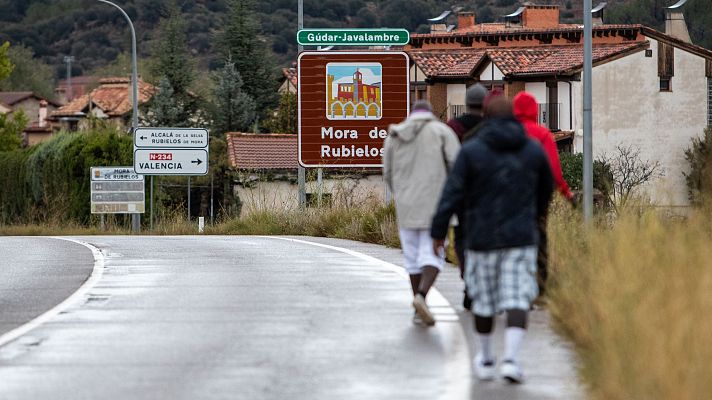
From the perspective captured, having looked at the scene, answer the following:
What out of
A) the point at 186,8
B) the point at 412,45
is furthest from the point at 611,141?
the point at 186,8

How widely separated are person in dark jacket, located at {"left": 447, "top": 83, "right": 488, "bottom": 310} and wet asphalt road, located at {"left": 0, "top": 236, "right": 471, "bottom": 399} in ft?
1.46

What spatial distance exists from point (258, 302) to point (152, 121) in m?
61.4

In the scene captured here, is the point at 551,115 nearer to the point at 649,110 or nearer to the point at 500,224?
the point at 649,110

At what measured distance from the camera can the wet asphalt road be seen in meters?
9.08

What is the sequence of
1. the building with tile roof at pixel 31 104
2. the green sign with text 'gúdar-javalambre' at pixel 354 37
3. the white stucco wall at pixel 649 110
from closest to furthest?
the green sign with text 'gúdar-javalambre' at pixel 354 37
the white stucco wall at pixel 649 110
the building with tile roof at pixel 31 104

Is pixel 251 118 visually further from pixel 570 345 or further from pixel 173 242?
pixel 570 345

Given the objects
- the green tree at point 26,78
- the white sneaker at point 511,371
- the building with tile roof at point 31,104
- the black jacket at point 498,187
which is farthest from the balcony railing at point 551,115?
the green tree at point 26,78

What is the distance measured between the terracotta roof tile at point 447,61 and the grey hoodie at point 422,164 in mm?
61423

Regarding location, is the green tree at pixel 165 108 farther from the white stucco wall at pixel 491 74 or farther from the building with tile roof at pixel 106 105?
the building with tile roof at pixel 106 105

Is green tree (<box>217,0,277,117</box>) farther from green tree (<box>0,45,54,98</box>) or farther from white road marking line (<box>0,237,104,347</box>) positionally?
green tree (<box>0,45,54,98</box>)

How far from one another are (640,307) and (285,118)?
220ft

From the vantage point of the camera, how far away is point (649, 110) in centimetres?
6725

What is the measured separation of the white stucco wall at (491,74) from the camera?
72.2 metres

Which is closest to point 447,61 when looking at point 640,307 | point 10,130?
point 10,130
